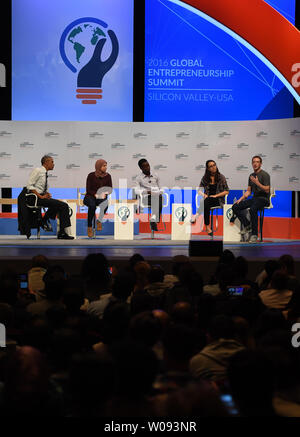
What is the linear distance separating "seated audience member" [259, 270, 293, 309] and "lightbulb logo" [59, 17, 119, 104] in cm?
789

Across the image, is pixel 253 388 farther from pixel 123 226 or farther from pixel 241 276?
pixel 123 226

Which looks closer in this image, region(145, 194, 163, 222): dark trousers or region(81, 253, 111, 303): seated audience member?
region(81, 253, 111, 303): seated audience member

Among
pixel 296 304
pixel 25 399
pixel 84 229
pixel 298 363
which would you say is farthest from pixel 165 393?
pixel 84 229

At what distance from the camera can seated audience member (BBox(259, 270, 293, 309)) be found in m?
4.05

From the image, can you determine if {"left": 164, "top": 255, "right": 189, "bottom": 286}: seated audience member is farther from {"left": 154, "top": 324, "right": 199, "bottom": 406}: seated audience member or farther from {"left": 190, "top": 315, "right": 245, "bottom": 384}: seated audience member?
{"left": 154, "top": 324, "right": 199, "bottom": 406}: seated audience member

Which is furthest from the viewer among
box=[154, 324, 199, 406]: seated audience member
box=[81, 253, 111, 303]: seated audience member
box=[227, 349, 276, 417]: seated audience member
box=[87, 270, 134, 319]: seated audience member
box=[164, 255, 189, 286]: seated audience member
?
box=[164, 255, 189, 286]: seated audience member

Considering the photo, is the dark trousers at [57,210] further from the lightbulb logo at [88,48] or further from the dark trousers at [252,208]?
the lightbulb logo at [88,48]

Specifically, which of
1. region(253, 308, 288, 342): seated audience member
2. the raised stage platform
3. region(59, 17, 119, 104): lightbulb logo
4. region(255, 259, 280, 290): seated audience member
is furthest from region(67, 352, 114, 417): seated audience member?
region(59, 17, 119, 104): lightbulb logo

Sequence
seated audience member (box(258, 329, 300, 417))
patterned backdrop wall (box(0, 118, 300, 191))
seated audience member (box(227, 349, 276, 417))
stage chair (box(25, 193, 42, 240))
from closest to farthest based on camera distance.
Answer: seated audience member (box(227, 349, 276, 417))
seated audience member (box(258, 329, 300, 417))
stage chair (box(25, 193, 42, 240))
patterned backdrop wall (box(0, 118, 300, 191))

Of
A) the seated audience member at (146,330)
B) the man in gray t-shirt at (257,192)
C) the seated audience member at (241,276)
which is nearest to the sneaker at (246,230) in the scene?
the man in gray t-shirt at (257,192)

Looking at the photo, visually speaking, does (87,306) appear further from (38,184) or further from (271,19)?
(38,184)

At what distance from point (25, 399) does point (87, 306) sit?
209cm

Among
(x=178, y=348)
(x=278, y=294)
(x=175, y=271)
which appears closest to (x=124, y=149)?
(x=175, y=271)

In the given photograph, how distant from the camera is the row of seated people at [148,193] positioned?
323 inches
